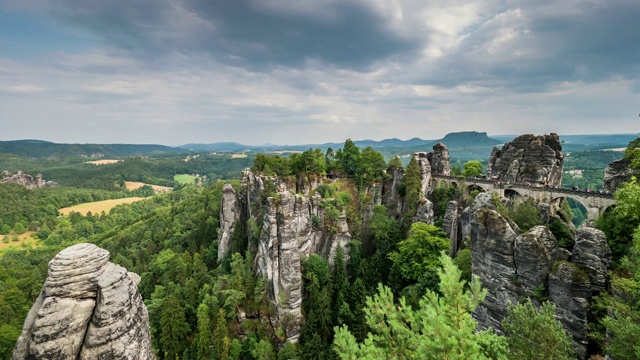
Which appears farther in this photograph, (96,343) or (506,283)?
(506,283)

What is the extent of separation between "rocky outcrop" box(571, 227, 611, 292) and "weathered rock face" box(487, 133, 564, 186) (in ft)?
86.8

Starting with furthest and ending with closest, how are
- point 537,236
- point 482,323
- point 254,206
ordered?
1. point 254,206
2. point 482,323
3. point 537,236

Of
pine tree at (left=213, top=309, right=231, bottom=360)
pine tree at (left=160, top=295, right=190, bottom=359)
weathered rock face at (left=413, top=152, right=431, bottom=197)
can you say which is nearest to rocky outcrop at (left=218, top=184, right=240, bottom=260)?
pine tree at (left=160, top=295, right=190, bottom=359)

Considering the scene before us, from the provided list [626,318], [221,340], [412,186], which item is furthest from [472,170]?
[221,340]

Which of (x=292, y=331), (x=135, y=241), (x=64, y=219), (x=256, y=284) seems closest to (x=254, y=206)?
(x=256, y=284)

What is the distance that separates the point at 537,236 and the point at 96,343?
25.8 m

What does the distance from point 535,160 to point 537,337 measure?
39.1 metres

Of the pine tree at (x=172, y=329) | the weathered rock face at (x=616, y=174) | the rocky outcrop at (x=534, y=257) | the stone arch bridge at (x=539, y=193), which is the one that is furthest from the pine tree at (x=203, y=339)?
the weathered rock face at (x=616, y=174)

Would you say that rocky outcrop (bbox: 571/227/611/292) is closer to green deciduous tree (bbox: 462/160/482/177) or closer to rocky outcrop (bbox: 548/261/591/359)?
rocky outcrop (bbox: 548/261/591/359)

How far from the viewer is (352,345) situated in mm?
13031

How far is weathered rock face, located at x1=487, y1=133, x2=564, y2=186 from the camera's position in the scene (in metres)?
A: 41.7

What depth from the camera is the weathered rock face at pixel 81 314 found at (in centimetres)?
1003

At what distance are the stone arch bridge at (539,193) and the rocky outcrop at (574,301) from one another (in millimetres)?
21418

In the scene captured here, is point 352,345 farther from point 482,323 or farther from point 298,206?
point 298,206
